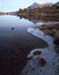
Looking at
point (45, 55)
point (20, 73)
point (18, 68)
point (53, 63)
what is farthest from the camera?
point (45, 55)

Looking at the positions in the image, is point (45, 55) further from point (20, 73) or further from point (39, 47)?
point (20, 73)

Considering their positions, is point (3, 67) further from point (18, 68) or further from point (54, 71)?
point (54, 71)

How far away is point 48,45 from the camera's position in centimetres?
3219

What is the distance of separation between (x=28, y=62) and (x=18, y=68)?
6.64ft

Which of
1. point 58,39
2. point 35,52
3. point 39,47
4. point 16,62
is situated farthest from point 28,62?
point 58,39

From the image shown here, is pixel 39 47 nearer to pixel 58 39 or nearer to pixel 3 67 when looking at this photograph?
pixel 58 39

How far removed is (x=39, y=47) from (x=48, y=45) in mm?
2048

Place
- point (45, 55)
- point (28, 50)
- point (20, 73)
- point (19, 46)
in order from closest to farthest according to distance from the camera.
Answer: point (20, 73) → point (45, 55) → point (28, 50) → point (19, 46)

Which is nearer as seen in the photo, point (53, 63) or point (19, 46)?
point (53, 63)

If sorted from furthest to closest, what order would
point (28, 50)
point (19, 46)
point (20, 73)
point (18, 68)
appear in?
point (19, 46)
point (28, 50)
point (18, 68)
point (20, 73)

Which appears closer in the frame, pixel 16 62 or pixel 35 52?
pixel 16 62

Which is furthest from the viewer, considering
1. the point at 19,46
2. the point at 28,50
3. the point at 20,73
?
the point at 19,46

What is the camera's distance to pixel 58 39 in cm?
3247

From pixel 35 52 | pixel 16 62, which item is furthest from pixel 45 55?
pixel 16 62
